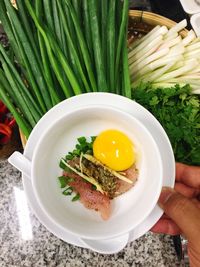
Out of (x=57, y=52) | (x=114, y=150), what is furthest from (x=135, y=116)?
(x=57, y=52)

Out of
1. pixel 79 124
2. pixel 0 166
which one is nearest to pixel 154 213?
pixel 79 124

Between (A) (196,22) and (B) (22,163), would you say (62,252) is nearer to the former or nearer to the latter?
(B) (22,163)

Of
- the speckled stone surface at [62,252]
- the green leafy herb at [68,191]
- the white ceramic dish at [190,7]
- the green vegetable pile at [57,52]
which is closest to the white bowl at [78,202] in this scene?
the green leafy herb at [68,191]

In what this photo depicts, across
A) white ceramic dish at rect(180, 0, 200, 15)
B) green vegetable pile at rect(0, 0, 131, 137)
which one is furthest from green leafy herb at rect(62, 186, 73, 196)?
white ceramic dish at rect(180, 0, 200, 15)

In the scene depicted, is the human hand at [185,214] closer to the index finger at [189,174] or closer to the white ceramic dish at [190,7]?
the index finger at [189,174]

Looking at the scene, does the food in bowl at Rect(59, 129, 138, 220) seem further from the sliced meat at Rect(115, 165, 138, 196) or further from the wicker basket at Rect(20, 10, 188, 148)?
the wicker basket at Rect(20, 10, 188, 148)

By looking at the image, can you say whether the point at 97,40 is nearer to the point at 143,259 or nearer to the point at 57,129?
the point at 57,129
